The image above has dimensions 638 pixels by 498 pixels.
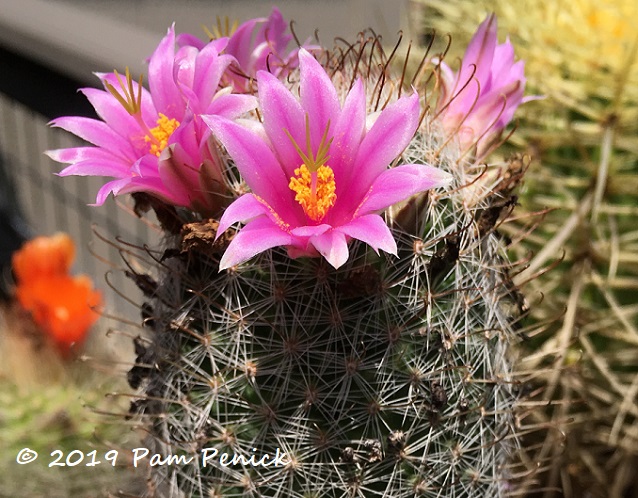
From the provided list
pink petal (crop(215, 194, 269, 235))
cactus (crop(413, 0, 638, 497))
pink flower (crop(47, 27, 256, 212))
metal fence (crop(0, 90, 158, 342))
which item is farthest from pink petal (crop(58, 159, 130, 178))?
metal fence (crop(0, 90, 158, 342))

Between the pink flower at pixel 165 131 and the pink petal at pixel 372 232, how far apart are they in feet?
0.38

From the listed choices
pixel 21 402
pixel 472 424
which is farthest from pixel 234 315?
pixel 21 402

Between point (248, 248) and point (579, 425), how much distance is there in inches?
27.6

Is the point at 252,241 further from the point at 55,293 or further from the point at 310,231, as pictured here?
the point at 55,293

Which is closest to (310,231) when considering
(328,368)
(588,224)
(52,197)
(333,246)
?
(333,246)

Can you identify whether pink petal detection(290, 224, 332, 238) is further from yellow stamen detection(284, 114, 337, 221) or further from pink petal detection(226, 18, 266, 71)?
pink petal detection(226, 18, 266, 71)

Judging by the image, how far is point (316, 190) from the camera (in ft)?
1.62

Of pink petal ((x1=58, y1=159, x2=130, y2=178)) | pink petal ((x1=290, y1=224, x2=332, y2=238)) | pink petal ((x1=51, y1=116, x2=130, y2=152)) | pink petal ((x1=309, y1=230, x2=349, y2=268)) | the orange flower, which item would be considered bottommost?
the orange flower

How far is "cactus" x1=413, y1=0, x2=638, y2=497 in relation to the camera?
3.08 ft

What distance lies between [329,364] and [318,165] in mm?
146

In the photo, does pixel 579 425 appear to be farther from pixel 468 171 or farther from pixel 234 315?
pixel 234 315

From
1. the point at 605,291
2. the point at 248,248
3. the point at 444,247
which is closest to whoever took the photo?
the point at 248,248

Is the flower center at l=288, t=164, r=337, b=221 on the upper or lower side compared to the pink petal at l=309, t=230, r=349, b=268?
upper

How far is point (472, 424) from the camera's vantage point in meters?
0.59
